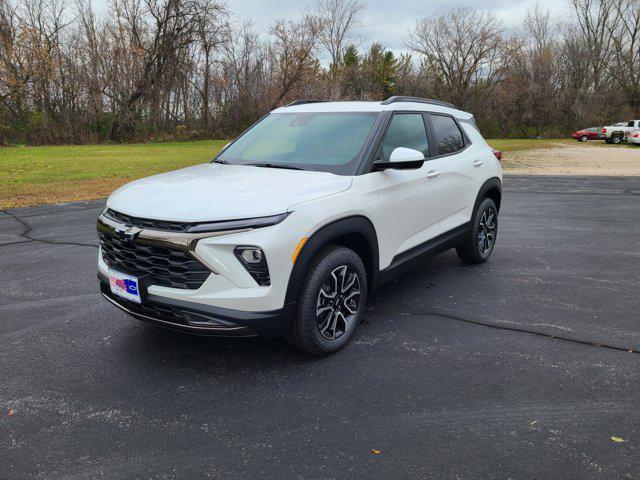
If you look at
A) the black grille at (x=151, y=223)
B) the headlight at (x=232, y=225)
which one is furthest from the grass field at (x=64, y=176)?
the headlight at (x=232, y=225)

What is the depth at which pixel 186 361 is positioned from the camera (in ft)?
11.7

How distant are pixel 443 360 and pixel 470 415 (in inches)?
26.8

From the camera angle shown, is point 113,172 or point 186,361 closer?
point 186,361

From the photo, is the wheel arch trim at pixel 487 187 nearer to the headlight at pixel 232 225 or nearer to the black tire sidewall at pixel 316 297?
the black tire sidewall at pixel 316 297

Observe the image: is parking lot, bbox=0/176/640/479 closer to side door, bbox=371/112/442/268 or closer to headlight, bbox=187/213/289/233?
side door, bbox=371/112/442/268

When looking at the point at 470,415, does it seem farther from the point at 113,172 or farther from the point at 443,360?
the point at 113,172

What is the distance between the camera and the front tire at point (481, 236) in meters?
5.63

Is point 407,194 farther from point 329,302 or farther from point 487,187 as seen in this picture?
point 487,187

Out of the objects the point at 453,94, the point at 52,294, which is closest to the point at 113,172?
the point at 52,294

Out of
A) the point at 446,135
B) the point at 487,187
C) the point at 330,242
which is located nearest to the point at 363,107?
the point at 446,135

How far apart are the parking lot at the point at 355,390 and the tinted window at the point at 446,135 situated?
1.39m

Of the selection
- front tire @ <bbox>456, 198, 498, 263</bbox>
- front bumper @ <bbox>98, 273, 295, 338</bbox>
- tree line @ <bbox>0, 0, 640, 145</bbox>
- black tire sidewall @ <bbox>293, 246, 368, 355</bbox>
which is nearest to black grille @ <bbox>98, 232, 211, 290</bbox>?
front bumper @ <bbox>98, 273, 295, 338</bbox>

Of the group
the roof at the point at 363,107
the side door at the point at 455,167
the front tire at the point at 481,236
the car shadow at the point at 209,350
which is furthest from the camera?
the front tire at the point at 481,236

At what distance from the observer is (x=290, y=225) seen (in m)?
3.06
